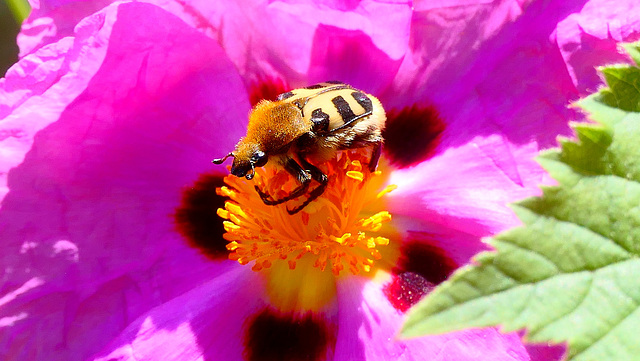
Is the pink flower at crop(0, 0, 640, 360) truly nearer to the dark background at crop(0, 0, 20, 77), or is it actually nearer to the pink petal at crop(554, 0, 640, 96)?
the pink petal at crop(554, 0, 640, 96)

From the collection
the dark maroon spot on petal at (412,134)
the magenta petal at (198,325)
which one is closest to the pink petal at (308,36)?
the dark maroon spot on petal at (412,134)

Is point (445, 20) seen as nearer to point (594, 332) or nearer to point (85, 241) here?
point (594, 332)

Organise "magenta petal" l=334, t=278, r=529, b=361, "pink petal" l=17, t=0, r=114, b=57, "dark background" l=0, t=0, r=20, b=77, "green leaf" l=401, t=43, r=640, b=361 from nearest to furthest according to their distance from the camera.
→ "green leaf" l=401, t=43, r=640, b=361, "magenta petal" l=334, t=278, r=529, b=361, "pink petal" l=17, t=0, r=114, b=57, "dark background" l=0, t=0, r=20, b=77

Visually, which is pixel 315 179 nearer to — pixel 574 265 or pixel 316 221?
pixel 316 221

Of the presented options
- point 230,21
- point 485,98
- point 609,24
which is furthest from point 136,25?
point 609,24

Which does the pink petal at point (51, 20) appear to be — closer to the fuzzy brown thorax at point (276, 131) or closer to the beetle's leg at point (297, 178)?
the fuzzy brown thorax at point (276, 131)

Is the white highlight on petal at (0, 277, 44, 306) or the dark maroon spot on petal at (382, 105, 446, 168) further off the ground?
the dark maroon spot on petal at (382, 105, 446, 168)

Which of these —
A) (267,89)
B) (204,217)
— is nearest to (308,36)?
(267,89)

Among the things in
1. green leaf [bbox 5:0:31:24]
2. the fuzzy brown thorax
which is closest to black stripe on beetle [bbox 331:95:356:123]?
the fuzzy brown thorax
